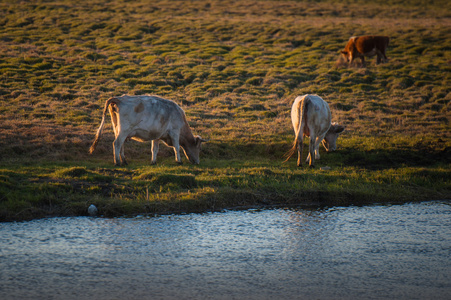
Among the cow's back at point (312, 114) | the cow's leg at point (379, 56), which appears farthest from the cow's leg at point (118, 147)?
the cow's leg at point (379, 56)

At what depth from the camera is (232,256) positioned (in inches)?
304

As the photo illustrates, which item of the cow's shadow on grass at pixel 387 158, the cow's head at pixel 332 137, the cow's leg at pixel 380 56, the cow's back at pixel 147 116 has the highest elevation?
the cow's back at pixel 147 116

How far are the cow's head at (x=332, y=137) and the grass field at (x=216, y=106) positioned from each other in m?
0.43

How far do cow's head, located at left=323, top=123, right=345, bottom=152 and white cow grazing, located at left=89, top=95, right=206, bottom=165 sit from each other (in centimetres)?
404

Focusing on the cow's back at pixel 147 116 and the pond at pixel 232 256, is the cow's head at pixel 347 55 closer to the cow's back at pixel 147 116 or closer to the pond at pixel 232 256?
the cow's back at pixel 147 116

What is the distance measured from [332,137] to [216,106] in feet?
25.4

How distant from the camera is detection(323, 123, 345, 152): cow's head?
15312mm

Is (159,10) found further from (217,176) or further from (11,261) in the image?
(11,261)

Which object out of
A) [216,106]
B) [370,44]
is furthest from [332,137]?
[370,44]

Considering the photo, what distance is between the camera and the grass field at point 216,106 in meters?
11.0

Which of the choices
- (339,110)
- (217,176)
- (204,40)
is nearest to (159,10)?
(204,40)

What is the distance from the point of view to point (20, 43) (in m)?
35.5

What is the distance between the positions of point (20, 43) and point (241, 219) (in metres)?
31.2

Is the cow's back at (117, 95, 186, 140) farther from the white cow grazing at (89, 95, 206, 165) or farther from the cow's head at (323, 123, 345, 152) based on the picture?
the cow's head at (323, 123, 345, 152)
